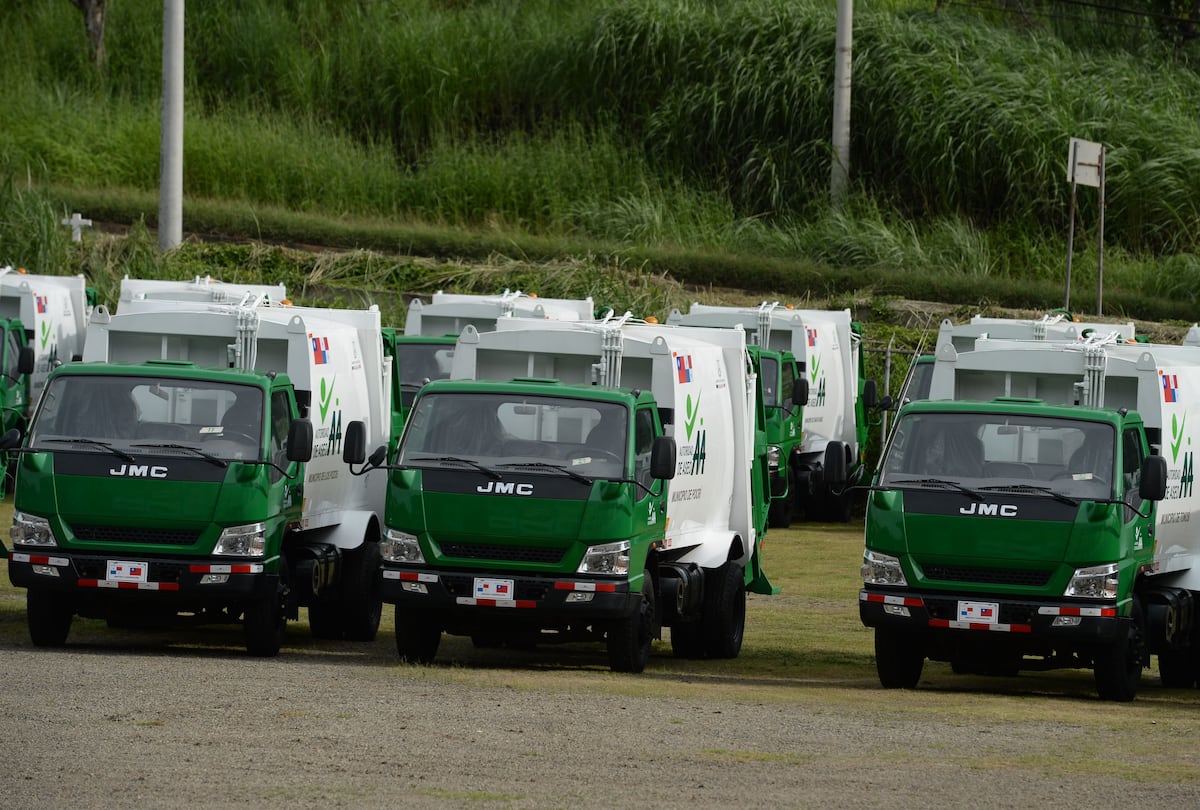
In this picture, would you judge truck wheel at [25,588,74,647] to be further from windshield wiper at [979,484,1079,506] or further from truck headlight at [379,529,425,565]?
windshield wiper at [979,484,1079,506]

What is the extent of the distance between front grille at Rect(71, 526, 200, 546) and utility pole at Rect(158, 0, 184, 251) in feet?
59.8

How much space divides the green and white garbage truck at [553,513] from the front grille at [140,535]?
4.38ft

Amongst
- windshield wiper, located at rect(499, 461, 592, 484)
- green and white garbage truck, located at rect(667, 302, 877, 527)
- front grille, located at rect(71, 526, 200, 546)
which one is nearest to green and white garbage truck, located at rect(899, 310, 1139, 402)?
green and white garbage truck, located at rect(667, 302, 877, 527)

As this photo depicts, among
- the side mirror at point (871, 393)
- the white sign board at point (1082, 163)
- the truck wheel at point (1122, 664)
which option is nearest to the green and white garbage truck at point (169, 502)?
the truck wheel at point (1122, 664)

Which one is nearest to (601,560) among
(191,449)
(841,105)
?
(191,449)

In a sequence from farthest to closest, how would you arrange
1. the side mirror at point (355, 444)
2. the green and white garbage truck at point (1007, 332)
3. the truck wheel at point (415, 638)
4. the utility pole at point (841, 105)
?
the utility pole at point (841, 105)
the green and white garbage truck at point (1007, 332)
the side mirror at point (355, 444)
the truck wheel at point (415, 638)

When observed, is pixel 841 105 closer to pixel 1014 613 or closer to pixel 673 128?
pixel 673 128

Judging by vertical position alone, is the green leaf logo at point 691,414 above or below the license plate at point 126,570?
above

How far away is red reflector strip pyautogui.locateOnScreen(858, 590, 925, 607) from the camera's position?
523 inches

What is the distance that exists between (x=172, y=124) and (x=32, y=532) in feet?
60.9

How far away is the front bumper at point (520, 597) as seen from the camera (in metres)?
13.3

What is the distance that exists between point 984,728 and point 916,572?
170 cm

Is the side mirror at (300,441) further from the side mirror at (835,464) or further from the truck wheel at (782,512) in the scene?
the truck wheel at (782,512)

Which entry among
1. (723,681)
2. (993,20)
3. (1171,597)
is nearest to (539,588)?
(723,681)
